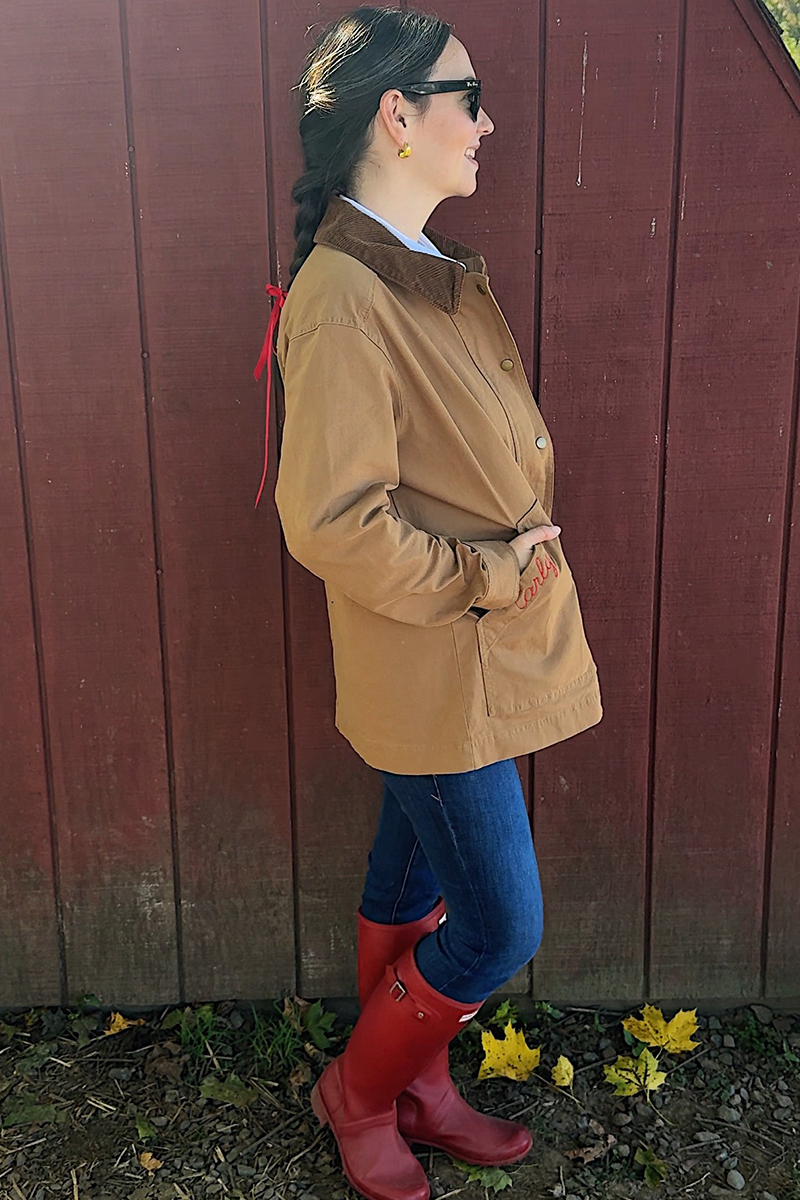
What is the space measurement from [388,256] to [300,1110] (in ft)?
5.44

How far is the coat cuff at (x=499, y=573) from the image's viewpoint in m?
1.52

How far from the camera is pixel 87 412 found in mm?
2111

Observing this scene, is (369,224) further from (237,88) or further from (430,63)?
(237,88)

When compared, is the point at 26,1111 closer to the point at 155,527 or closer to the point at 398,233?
the point at 155,527

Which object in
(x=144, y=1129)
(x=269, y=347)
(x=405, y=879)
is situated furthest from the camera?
(x=144, y=1129)

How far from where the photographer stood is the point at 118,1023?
233 centimetres

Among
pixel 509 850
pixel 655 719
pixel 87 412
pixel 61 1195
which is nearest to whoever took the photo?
pixel 509 850

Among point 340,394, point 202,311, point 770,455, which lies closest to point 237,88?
point 202,311

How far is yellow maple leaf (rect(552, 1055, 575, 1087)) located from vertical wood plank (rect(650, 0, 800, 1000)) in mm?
319

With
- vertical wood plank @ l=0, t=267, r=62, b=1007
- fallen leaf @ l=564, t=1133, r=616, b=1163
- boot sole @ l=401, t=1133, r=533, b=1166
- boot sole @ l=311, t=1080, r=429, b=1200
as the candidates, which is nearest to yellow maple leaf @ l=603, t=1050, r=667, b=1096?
fallen leaf @ l=564, t=1133, r=616, b=1163

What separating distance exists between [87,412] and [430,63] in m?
0.97

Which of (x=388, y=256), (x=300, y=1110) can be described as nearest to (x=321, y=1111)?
(x=300, y=1110)

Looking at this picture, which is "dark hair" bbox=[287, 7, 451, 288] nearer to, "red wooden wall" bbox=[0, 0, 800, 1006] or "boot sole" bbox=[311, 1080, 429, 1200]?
"red wooden wall" bbox=[0, 0, 800, 1006]

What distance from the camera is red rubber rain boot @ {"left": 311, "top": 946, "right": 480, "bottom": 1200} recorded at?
5.85ft
